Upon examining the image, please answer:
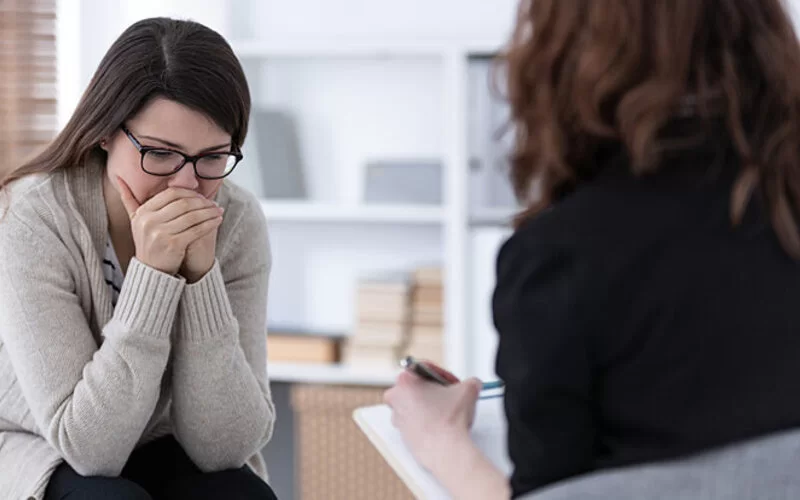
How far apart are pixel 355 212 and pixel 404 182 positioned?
0.53 feet

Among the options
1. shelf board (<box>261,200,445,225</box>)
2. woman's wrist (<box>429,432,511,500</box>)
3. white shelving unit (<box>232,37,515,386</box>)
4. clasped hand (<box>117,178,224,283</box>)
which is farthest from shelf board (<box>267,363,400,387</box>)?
woman's wrist (<box>429,432,511,500</box>)

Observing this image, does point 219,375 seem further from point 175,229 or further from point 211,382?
point 175,229

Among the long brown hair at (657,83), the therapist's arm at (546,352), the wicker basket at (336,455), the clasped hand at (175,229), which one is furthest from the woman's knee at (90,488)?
the wicker basket at (336,455)

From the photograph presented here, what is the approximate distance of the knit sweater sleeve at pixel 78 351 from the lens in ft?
4.24

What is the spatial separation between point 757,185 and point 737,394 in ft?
0.58

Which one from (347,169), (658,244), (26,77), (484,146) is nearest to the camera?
(658,244)

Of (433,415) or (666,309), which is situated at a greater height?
(666,309)

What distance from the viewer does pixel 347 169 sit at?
2.77 m

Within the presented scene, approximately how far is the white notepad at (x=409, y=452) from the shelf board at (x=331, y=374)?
1351mm

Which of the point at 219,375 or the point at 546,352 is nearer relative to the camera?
the point at 546,352

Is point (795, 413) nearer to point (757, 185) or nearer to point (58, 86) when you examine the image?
point (757, 185)

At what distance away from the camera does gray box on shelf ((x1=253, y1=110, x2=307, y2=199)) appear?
2.66 metres

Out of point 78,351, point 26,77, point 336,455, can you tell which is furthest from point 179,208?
point 26,77

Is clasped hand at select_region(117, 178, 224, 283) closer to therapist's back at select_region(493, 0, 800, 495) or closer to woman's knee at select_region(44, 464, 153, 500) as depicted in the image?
woman's knee at select_region(44, 464, 153, 500)
